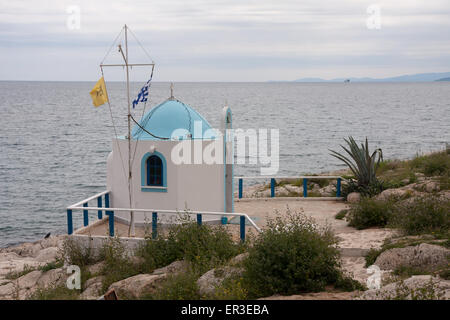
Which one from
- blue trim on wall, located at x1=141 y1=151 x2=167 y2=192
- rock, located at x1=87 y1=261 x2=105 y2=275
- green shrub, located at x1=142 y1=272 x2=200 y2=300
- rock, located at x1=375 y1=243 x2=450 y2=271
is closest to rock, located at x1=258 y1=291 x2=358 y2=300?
green shrub, located at x1=142 y1=272 x2=200 y2=300

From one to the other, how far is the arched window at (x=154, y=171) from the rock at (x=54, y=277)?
3259 millimetres

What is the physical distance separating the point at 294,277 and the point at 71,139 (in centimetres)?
5035

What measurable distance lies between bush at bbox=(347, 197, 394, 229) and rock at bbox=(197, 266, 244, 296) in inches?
200

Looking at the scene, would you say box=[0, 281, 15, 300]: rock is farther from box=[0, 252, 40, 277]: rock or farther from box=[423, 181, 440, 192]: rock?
box=[423, 181, 440, 192]: rock

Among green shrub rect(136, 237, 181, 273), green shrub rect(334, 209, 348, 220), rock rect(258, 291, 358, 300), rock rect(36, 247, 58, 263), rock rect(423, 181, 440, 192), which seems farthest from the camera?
rock rect(36, 247, 58, 263)

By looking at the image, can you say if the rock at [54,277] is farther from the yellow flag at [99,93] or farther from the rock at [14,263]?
the yellow flag at [99,93]

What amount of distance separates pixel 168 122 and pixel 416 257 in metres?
7.78

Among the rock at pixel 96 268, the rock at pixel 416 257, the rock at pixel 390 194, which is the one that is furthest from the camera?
the rock at pixel 390 194

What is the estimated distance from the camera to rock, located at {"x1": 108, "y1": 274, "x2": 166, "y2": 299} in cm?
931

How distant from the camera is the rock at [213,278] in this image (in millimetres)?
8625

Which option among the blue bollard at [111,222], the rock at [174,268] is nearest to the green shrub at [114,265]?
the blue bollard at [111,222]

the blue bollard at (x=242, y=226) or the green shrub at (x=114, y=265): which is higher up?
the blue bollard at (x=242, y=226)

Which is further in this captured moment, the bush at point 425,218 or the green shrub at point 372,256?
the bush at point 425,218
